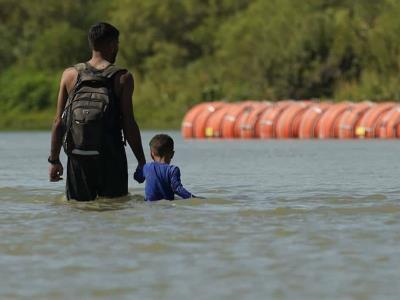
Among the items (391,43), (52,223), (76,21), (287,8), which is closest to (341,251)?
(52,223)

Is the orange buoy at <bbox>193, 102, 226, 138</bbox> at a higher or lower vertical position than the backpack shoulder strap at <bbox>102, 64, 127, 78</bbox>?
lower

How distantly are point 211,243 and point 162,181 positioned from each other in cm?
327

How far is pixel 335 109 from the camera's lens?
40906 mm

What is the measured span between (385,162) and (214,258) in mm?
14267

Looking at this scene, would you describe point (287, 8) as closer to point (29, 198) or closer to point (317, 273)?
point (29, 198)

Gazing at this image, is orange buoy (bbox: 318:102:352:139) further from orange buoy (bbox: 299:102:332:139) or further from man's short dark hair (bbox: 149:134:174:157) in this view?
man's short dark hair (bbox: 149:134:174:157)

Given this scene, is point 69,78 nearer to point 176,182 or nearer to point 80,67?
point 80,67

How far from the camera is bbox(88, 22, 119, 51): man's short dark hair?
12.1 m

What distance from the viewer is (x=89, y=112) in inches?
468

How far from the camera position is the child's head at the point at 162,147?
12.6 metres

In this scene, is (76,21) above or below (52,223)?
above

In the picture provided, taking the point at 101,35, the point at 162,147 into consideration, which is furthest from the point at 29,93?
the point at 101,35

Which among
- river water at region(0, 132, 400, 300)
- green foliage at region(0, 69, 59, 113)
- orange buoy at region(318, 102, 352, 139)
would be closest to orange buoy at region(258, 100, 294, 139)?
orange buoy at region(318, 102, 352, 139)

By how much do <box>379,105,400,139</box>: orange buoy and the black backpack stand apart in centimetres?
2659
